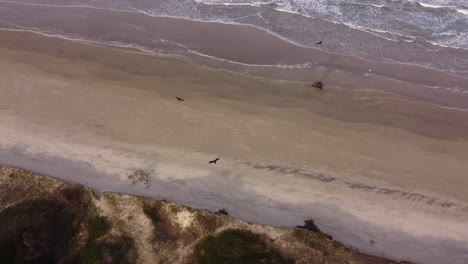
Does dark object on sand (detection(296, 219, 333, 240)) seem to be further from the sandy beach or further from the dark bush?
the dark bush

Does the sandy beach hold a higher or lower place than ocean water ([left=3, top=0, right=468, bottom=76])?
lower

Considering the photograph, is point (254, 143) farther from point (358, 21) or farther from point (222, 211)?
point (358, 21)

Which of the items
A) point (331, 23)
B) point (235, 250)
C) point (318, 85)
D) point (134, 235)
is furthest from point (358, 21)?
point (134, 235)

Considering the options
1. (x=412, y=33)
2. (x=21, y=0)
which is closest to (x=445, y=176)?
(x=412, y=33)

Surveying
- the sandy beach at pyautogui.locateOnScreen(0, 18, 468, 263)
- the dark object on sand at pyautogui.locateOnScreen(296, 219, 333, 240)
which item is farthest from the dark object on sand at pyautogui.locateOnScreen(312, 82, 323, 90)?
the dark object on sand at pyautogui.locateOnScreen(296, 219, 333, 240)

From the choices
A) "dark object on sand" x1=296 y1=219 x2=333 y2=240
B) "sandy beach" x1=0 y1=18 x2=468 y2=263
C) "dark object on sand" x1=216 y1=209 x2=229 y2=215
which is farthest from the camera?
"sandy beach" x1=0 y1=18 x2=468 y2=263

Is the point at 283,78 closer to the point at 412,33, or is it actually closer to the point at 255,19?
the point at 255,19

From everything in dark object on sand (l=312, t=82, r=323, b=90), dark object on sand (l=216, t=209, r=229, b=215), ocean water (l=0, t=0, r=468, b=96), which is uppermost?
ocean water (l=0, t=0, r=468, b=96)

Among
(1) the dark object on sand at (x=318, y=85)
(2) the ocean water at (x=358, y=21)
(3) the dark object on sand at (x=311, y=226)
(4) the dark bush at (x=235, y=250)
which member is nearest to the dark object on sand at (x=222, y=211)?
(4) the dark bush at (x=235, y=250)
